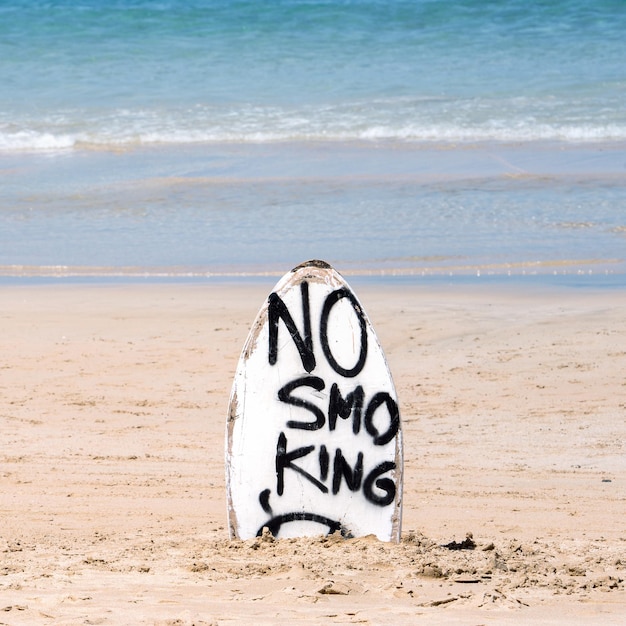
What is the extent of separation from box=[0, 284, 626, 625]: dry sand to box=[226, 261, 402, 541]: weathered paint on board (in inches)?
4.9

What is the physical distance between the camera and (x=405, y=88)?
2211cm

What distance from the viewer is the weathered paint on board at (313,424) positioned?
12.4 ft

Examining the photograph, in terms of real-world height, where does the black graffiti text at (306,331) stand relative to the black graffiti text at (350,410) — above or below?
above

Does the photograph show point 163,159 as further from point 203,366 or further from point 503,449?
point 503,449

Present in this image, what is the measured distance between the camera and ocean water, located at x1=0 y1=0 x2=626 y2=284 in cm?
1007

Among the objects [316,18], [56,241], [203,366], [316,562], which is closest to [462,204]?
[56,241]

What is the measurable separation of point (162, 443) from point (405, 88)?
1781cm

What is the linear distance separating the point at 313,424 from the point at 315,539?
392mm

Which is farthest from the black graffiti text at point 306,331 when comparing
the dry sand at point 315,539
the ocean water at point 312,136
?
the ocean water at point 312,136

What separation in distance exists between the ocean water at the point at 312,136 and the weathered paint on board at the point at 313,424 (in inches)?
210

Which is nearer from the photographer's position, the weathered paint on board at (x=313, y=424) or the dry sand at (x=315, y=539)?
the dry sand at (x=315, y=539)

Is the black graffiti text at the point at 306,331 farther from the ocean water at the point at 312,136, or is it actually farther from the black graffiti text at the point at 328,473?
the ocean water at the point at 312,136

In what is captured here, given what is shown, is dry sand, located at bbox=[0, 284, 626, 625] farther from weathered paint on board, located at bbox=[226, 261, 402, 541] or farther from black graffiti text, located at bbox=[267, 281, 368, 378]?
black graffiti text, located at bbox=[267, 281, 368, 378]

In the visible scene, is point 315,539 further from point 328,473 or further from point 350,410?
point 350,410
